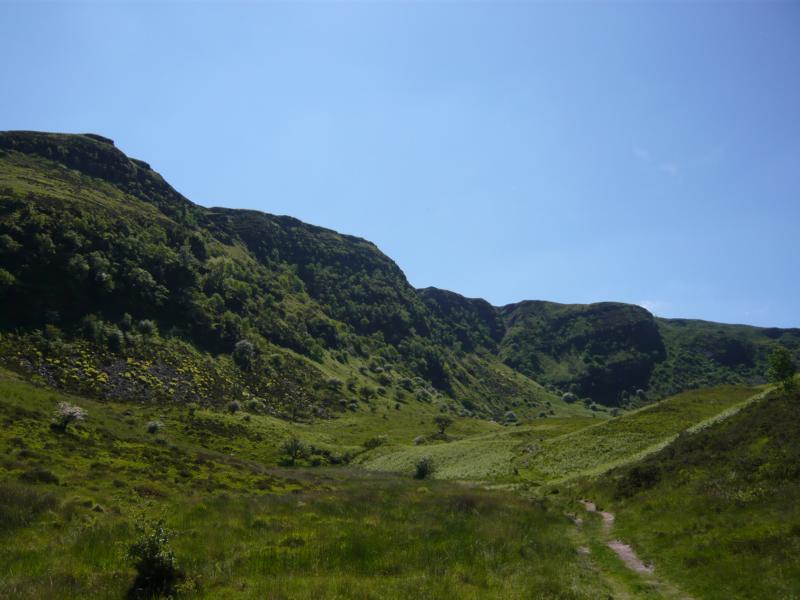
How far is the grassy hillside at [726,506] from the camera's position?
14.2m

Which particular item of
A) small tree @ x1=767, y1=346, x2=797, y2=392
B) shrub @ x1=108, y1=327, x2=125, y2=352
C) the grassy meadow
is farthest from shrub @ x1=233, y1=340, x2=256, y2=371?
small tree @ x1=767, y1=346, x2=797, y2=392

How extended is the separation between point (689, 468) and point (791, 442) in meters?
6.23

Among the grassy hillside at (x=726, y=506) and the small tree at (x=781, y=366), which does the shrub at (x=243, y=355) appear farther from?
the small tree at (x=781, y=366)

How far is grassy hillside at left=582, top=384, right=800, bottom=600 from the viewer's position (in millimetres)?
14172

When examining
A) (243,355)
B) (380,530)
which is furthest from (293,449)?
(380,530)

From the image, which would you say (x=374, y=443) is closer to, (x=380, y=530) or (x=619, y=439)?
(x=619, y=439)

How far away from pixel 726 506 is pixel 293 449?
80.3m

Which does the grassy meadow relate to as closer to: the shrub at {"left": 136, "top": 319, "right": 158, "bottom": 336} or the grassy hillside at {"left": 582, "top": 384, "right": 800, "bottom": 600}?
the grassy hillside at {"left": 582, "top": 384, "right": 800, "bottom": 600}

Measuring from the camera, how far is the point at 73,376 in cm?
8962

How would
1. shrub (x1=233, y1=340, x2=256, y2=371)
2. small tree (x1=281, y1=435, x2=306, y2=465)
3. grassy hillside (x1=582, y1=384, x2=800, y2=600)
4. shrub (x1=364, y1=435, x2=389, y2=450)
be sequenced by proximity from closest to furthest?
grassy hillside (x1=582, y1=384, x2=800, y2=600) → small tree (x1=281, y1=435, x2=306, y2=465) → shrub (x1=364, y1=435, x2=389, y2=450) → shrub (x1=233, y1=340, x2=256, y2=371)

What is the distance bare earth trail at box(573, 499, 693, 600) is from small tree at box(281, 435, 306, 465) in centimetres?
6880

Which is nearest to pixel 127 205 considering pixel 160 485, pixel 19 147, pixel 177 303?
pixel 19 147

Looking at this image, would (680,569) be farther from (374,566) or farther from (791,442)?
(791,442)

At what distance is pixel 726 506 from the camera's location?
19.9 metres
